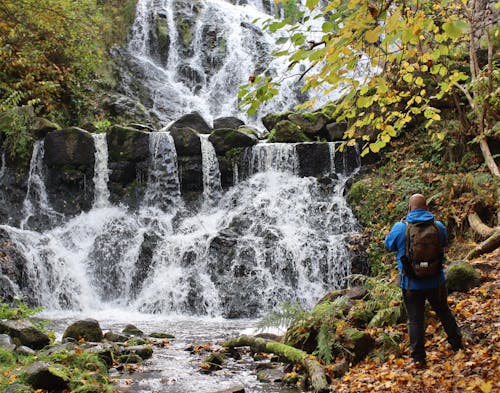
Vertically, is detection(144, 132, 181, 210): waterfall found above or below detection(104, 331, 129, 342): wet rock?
above

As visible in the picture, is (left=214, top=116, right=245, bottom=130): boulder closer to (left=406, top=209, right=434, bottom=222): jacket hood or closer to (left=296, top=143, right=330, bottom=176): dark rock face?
(left=296, top=143, right=330, bottom=176): dark rock face

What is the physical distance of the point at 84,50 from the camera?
1898 centimetres

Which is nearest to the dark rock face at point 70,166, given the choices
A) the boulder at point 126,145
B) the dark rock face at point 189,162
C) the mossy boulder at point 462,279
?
the boulder at point 126,145

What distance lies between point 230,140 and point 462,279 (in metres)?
11.8

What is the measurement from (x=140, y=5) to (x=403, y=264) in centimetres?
2664

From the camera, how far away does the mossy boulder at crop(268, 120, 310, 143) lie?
17.2 m

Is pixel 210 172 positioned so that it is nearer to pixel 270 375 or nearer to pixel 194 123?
pixel 194 123

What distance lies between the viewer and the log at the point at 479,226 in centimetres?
923

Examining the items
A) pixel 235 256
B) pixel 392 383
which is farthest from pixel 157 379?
pixel 235 256

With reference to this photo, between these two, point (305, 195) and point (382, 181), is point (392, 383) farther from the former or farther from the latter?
point (305, 195)

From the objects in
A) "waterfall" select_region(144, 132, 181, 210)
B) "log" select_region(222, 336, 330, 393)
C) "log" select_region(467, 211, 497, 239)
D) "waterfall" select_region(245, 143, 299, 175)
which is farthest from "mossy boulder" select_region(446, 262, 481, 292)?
"waterfall" select_region(144, 132, 181, 210)

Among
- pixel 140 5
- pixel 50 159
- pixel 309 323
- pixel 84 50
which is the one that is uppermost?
pixel 140 5

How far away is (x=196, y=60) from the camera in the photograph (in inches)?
1015

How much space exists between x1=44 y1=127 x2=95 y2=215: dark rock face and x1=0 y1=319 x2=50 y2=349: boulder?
31.4ft
